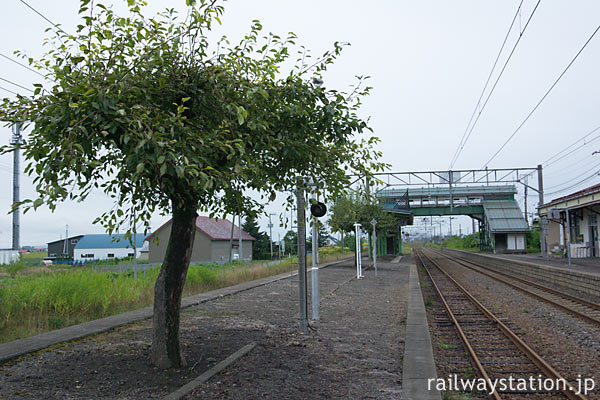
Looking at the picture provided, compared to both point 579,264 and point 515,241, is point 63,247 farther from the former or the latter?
A: point 579,264

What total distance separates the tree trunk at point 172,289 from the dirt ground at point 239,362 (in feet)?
0.83

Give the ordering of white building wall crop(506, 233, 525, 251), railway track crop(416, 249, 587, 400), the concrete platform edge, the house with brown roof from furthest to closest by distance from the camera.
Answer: the house with brown roof, white building wall crop(506, 233, 525, 251), railway track crop(416, 249, 587, 400), the concrete platform edge

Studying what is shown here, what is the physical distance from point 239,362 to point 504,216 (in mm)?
50156

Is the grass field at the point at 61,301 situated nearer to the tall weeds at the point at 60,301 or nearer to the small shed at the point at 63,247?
the tall weeds at the point at 60,301

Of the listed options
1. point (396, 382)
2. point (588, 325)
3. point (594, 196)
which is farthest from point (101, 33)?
point (594, 196)

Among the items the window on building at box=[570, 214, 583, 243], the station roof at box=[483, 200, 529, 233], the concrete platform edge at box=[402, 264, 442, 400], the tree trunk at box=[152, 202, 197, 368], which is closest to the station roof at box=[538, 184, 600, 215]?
the window on building at box=[570, 214, 583, 243]

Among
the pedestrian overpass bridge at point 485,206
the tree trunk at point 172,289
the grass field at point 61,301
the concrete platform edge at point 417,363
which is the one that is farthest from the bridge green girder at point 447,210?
the tree trunk at point 172,289

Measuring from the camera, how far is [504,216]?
2042 inches

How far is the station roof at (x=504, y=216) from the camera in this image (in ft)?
168

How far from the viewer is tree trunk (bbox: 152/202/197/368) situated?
6.29 metres

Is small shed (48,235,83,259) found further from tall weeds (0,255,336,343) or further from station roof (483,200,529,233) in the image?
tall weeds (0,255,336,343)

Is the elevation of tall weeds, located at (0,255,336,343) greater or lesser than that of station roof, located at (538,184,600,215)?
lesser

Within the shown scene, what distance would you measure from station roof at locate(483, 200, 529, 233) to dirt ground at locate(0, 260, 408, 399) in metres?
43.3

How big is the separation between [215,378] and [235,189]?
242 centimetres
